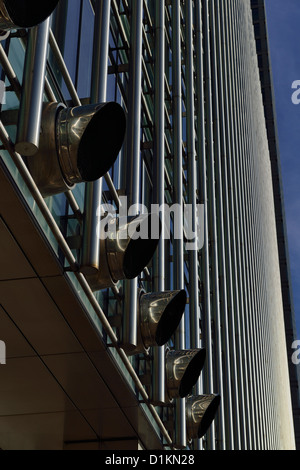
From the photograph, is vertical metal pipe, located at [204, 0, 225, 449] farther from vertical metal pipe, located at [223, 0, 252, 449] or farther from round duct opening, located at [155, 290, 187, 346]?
round duct opening, located at [155, 290, 187, 346]

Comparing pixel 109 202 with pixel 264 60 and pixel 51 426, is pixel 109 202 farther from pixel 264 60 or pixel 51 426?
pixel 264 60

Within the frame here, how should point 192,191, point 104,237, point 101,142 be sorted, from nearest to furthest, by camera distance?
point 101,142 → point 104,237 → point 192,191

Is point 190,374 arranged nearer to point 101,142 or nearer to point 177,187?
point 177,187

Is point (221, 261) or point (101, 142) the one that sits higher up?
point (221, 261)

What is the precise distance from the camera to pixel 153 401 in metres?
12.9

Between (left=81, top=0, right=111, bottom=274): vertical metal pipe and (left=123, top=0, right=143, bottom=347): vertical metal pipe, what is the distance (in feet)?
6.20

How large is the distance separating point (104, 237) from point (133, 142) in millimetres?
2725

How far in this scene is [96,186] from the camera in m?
10.2

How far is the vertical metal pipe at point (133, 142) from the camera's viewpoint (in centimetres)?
1145

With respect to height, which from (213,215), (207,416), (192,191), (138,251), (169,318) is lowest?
(207,416)

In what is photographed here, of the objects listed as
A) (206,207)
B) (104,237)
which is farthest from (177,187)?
(104,237)

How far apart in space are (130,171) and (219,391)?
1051 centimetres

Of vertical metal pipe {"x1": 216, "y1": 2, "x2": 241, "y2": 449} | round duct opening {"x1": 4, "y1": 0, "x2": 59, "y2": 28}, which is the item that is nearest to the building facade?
round duct opening {"x1": 4, "y1": 0, "x2": 59, "y2": 28}

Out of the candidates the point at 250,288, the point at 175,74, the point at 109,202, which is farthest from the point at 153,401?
the point at 250,288
